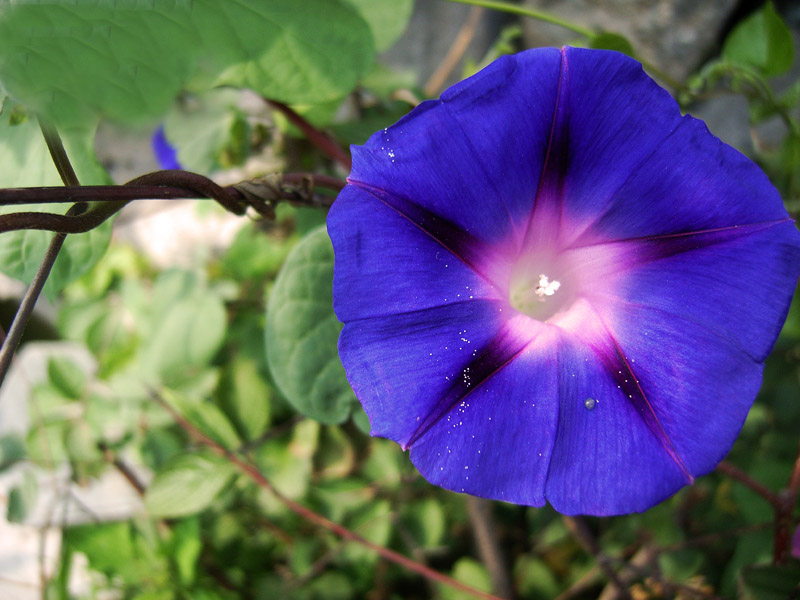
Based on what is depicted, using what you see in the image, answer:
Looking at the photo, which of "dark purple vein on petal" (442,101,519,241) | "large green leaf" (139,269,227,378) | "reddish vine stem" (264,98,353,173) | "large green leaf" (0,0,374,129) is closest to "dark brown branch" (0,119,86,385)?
"large green leaf" (0,0,374,129)

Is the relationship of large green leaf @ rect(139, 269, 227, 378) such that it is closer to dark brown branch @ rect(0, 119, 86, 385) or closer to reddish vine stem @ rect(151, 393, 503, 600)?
reddish vine stem @ rect(151, 393, 503, 600)

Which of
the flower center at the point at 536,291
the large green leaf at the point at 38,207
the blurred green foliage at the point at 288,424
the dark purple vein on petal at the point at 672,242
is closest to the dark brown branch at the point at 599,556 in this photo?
the blurred green foliage at the point at 288,424

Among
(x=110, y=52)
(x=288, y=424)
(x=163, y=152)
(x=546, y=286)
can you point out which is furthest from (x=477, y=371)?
(x=163, y=152)

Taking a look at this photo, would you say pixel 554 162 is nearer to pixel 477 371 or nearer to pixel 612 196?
pixel 612 196

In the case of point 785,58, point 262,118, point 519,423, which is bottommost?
point 519,423

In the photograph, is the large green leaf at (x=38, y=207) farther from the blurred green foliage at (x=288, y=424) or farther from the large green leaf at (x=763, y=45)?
the large green leaf at (x=763, y=45)

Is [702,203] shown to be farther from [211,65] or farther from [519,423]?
[211,65]

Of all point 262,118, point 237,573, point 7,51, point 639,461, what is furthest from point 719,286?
point 237,573
